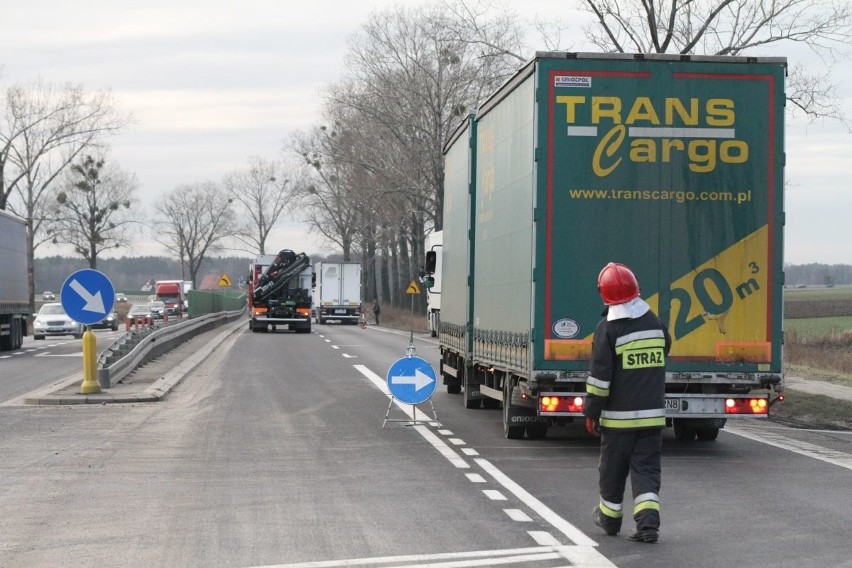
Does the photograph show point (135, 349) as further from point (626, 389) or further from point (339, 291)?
point (339, 291)

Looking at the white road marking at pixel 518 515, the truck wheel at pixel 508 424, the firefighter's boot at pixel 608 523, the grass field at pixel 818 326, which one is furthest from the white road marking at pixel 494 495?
the grass field at pixel 818 326

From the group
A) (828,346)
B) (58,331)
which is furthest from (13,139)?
(828,346)

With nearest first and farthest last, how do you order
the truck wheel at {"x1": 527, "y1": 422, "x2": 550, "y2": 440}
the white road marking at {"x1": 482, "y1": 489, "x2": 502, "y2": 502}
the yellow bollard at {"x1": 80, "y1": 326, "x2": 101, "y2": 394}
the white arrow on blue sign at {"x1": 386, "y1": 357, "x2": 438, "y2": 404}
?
the white road marking at {"x1": 482, "y1": 489, "x2": 502, "y2": 502}
the truck wheel at {"x1": 527, "y1": 422, "x2": 550, "y2": 440}
the white arrow on blue sign at {"x1": 386, "y1": 357, "x2": 438, "y2": 404}
the yellow bollard at {"x1": 80, "y1": 326, "x2": 101, "y2": 394}

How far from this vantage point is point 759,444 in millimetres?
14844

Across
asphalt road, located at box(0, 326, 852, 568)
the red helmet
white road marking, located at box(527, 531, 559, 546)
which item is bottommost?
asphalt road, located at box(0, 326, 852, 568)

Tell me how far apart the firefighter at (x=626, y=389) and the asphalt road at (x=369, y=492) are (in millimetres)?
437

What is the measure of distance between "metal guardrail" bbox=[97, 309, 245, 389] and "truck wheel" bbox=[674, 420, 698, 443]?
394 inches

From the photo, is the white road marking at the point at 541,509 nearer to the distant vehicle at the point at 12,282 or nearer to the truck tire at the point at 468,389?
the truck tire at the point at 468,389

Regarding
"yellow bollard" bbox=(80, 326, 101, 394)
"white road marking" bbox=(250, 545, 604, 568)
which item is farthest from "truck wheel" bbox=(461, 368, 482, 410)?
"white road marking" bbox=(250, 545, 604, 568)

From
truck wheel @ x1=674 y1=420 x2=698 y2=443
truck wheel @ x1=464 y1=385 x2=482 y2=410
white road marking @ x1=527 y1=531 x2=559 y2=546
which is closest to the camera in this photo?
white road marking @ x1=527 y1=531 x2=559 y2=546

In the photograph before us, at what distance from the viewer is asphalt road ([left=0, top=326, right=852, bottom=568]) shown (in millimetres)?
8070

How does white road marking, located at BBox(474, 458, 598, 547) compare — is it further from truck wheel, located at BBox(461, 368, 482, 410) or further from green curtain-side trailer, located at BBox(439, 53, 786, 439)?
truck wheel, located at BBox(461, 368, 482, 410)

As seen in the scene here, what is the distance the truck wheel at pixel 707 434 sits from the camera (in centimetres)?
1488

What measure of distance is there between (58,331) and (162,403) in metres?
34.6
